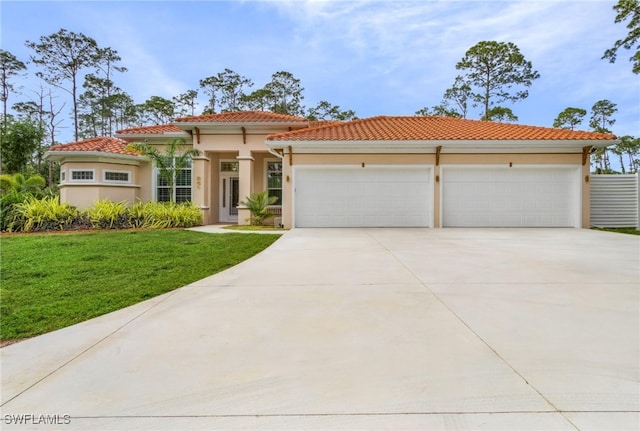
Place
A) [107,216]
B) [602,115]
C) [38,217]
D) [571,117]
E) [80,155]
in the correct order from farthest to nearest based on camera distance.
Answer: [602,115], [571,117], [80,155], [107,216], [38,217]

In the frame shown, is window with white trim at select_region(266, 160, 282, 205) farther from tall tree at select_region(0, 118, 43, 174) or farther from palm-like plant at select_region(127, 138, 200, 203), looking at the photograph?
tall tree at select_region(0, 118, 43, 174)

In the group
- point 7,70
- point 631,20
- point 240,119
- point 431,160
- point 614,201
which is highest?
point 7,70

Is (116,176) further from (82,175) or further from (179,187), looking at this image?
(179,187)

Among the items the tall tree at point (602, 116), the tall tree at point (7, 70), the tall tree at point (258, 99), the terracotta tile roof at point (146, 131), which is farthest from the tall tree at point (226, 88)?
the tall tree at point (602, 116)

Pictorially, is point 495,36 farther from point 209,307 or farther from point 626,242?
point 209,307

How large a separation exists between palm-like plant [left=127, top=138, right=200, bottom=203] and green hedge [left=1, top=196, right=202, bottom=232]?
1842 millimetres

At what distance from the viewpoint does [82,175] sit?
13.9 meters

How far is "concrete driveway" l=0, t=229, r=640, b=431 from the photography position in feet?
6.37

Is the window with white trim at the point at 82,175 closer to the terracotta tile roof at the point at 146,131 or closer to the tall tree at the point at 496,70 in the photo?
the terracotta tile roof at the point at 146,131

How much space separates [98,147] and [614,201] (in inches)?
821

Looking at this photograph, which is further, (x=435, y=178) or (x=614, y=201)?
(x=614, y=201)

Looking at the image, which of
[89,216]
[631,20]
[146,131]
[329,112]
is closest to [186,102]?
[329,112]

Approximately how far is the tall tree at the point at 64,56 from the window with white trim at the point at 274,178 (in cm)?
2483

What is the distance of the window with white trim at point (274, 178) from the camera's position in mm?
15469
